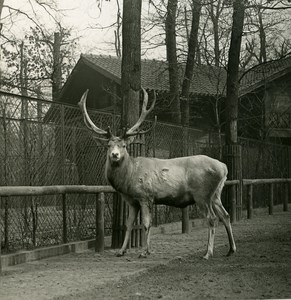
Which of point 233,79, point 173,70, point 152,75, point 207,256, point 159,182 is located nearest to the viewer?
point 207,256

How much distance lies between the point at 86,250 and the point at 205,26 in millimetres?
14252

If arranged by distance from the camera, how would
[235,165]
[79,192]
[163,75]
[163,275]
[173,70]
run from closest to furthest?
[163,275], [79,192], [235,165], [173,70], [163,75]

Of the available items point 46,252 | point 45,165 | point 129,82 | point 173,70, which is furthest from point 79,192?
point 173,70

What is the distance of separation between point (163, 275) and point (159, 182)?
2181 mm

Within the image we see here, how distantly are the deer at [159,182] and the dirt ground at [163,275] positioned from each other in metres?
0.54

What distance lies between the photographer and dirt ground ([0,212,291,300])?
618 cm

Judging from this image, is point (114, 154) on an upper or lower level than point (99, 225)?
upper

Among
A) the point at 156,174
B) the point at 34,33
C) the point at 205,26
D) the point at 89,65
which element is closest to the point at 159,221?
the point at 156,174

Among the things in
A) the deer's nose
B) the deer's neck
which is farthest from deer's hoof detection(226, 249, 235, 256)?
the deer's nose

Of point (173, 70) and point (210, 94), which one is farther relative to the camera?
point (210, 94)

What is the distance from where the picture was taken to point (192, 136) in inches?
591

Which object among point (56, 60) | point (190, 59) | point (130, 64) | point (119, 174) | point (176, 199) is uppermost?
point (56, 60)

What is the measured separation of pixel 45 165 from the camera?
9453mm

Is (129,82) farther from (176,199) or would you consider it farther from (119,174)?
(176,199)
